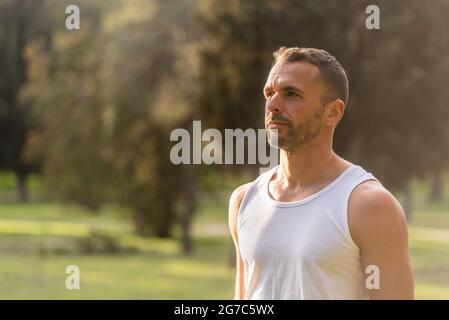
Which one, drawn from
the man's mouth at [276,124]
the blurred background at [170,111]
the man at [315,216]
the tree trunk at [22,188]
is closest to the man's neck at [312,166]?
the man at [315,216]

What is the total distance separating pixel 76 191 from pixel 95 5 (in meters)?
9.40

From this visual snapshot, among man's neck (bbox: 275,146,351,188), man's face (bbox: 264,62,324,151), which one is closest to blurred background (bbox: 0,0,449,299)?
man's neck (bbox: 275,146,351,188)

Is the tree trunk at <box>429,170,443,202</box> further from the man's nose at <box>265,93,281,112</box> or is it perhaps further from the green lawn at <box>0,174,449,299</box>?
the man's nose at <box>265,93,281,112</box>

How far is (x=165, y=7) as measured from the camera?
26.8m

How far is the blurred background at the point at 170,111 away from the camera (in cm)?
2216

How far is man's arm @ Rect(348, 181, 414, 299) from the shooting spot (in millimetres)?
2826

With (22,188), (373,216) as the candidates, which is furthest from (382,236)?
(22,188)

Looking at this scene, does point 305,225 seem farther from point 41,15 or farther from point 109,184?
point 41,15

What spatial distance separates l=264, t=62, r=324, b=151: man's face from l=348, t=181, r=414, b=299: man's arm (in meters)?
0.26

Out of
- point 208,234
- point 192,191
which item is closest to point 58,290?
point 192,191

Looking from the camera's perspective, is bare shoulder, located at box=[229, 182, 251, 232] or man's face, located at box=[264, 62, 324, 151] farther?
bare shoulder, located at box=[229, 182, 251, 232]

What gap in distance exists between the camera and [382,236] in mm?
2830

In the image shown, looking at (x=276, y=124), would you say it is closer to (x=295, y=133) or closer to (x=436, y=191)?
(x=295, y=133)

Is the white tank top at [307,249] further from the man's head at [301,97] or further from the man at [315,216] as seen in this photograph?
the man's head at [301,97]
